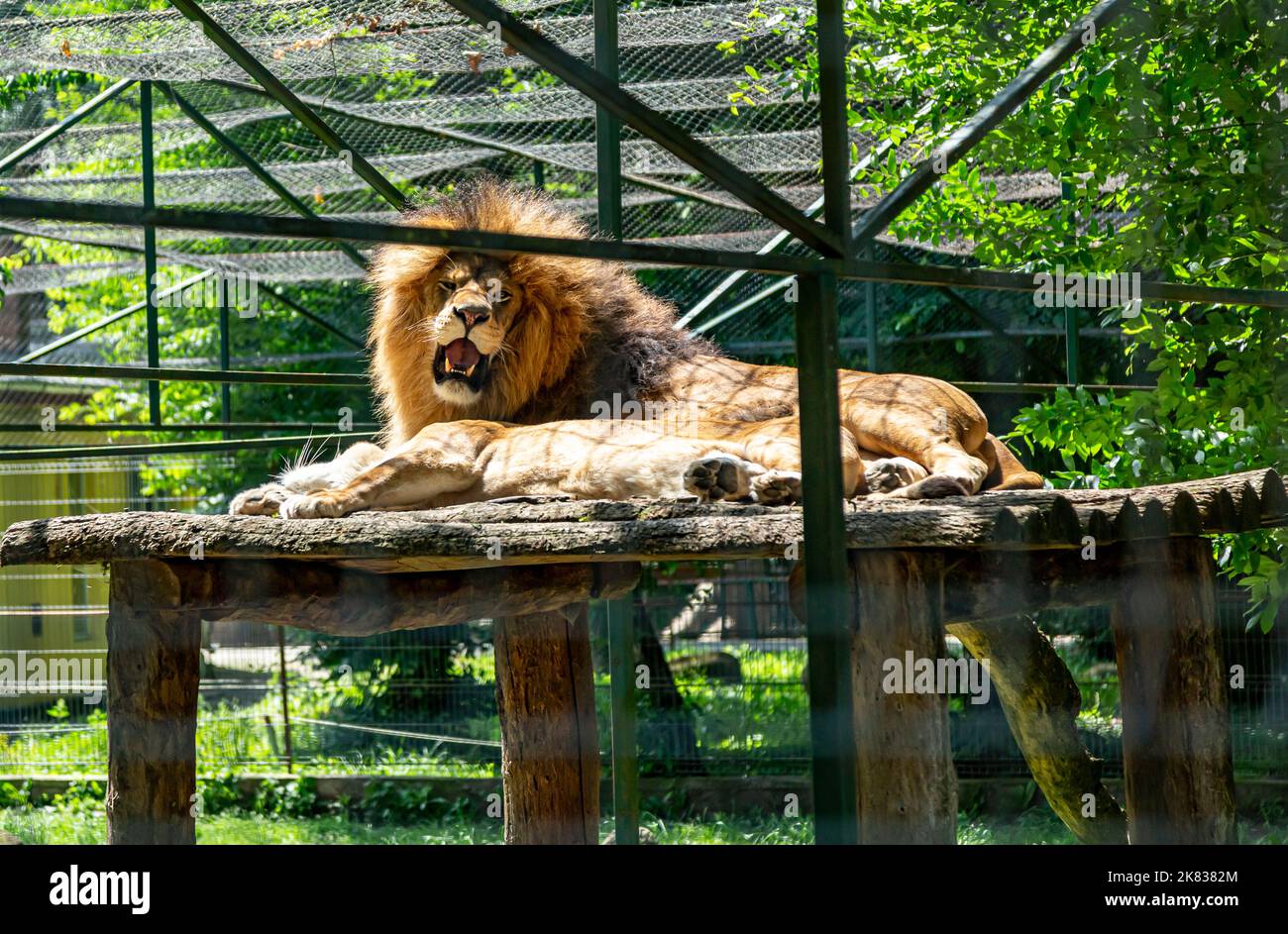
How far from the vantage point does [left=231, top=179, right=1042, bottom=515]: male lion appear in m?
4.06

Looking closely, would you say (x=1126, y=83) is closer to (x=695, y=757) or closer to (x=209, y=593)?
(x=209, y=593)

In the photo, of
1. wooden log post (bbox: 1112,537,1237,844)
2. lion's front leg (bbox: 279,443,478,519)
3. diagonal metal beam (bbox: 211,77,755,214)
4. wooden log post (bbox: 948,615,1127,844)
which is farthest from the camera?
diagonal metal beam (bbox: 211,77,755,214)

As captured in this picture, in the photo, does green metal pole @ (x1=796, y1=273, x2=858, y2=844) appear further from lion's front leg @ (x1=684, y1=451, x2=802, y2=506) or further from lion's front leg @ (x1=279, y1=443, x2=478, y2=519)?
lion's front leg @ (x1=279, y1=443, x2=478, y2=519)

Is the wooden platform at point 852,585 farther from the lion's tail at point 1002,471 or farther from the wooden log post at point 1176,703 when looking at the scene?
the lion's tail at point 1002,471

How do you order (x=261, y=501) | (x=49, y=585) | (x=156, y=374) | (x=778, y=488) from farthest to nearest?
(x=49, y=585) < (x=156, y=374) < (x=261, y=501) < (x=778, y=488)

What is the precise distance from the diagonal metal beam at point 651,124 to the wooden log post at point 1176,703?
163 cm

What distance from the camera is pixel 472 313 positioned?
14.0ft

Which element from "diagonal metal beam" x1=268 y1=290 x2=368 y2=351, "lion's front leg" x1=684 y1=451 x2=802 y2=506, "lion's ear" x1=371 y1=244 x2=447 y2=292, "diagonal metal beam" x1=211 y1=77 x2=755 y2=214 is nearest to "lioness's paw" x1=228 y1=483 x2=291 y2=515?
"lion's ear" x1=371 y1=244 x2=447 y2=292

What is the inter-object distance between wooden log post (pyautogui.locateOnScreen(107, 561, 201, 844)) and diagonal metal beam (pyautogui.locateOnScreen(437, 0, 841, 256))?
1439 mm

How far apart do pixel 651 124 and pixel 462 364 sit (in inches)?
74.7

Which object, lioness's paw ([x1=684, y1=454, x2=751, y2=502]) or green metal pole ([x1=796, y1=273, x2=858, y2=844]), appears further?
lioness's paw ([x1=684, y1=454, x2=751, y2=502])

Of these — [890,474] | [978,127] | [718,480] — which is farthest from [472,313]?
[978,127]

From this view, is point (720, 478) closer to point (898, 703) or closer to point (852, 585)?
point (852, 585)
